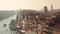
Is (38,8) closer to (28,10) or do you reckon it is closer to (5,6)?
(28,10)

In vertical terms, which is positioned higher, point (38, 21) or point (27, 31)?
point (38, 21)

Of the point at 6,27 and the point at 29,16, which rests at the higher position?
the point at 29,16

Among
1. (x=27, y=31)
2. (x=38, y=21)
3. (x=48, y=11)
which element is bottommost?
(x=27, y=31)

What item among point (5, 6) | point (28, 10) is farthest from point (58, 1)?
point (5, 6)

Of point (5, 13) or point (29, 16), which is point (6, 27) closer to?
point (5, 13)

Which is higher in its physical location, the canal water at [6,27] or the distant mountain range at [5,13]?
the distant mountain range at [5,13]

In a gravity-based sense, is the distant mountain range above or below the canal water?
above

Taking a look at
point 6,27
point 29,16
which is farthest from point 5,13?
point 29,16

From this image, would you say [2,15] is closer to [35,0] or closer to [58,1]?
[35,0]

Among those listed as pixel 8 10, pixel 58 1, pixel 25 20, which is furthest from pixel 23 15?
pixel 58 1

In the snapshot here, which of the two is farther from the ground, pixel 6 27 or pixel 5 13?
pixel 5 13
